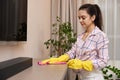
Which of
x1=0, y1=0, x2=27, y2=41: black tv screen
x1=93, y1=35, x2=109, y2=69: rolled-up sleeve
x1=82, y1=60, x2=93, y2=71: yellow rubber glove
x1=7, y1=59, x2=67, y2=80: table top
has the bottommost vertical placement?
x1=7, y1=59, x2=67, y2=80: table top

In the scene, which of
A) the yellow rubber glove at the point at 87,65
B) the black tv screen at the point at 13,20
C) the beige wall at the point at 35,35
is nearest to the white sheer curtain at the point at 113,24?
the beige wall at the point at 35,35

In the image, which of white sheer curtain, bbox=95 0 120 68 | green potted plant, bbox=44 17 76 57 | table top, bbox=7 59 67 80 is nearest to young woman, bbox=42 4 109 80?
table top, bbox=7 59 67 80

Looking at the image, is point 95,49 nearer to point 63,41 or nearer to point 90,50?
point 90,50

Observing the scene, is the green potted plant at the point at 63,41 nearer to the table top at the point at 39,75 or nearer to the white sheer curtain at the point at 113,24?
the white sheer curtain at the point at 113,24

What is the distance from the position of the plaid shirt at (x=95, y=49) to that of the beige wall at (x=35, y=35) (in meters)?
0.56

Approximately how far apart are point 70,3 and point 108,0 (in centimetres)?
53

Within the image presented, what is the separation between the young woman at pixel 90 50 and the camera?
1350 millimetres

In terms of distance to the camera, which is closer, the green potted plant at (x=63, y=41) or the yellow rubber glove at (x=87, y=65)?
the yellow rubber glove at (x=87, y=65)

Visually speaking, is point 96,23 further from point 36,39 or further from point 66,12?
point 66,12

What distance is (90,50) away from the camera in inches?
56.2

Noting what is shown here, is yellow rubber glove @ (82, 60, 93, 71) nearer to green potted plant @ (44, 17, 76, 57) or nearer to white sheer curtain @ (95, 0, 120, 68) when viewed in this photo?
green potted plant @ (44, 17, 76, 57)

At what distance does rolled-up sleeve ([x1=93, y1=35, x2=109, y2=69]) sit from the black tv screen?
1.91ft

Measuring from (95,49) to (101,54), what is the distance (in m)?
0.06

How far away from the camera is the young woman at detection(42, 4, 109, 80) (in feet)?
4.43
